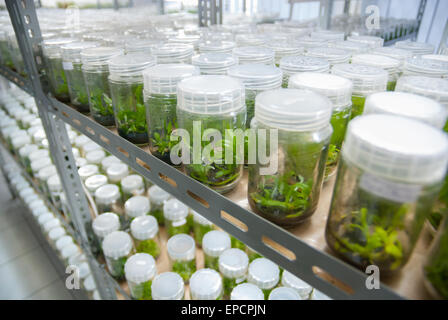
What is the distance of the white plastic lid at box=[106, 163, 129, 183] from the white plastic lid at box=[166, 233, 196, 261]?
457 mm

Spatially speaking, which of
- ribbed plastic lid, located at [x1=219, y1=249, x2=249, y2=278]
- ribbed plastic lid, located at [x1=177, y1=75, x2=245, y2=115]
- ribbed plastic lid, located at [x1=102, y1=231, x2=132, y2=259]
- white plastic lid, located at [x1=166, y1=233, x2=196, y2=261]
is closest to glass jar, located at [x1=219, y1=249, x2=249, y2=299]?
ribbed plastic lid, located at [x1=219, y1=249, x2=249, y2=278]

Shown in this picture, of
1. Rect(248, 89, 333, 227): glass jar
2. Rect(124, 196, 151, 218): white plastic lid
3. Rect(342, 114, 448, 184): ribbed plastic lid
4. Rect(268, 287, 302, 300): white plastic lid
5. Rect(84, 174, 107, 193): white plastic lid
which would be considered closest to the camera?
Rect(342, 114, 448, 184): ribbed plastic lid

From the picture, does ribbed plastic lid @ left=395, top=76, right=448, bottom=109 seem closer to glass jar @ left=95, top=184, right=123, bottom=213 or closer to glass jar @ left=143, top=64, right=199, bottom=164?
glass jar @ left=143, top=64, right=199, bottom=164

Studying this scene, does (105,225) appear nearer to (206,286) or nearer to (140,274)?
(140,274)

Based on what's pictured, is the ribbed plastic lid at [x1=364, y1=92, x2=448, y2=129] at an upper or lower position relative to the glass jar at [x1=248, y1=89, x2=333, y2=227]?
upper

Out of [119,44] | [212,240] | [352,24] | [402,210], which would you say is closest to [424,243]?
[402,210]

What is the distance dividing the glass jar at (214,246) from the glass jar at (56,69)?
62cm

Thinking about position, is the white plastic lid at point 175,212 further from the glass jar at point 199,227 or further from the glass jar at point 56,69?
the glass jar at point 56,69

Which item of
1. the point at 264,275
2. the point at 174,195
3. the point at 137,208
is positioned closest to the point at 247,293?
the point at 264,275

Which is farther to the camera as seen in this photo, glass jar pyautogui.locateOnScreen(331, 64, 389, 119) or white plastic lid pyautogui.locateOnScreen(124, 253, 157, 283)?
white plastic lid pyautogui.locateOnScreen(124, 253, 157, 283)

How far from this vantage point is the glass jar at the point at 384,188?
27 centimetres

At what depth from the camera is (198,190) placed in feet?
1.53

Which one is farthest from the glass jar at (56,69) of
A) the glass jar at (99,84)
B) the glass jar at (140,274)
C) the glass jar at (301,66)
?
the glass jar at (301,66)

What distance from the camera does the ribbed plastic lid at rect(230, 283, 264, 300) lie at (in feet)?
2.52
